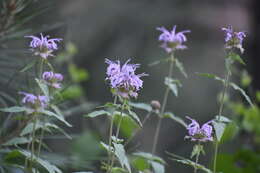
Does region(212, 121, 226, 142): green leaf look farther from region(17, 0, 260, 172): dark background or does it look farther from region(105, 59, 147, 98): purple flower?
region(17, 0, 260, 172): dark background

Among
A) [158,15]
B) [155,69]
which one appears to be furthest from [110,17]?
[155,69]

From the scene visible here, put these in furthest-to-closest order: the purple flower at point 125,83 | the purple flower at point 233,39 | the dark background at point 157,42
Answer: the dark background at point 157,42
the purple flower at point 233,39
the purple flower at point 125,83

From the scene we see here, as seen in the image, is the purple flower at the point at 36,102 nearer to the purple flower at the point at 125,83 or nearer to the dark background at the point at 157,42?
the purple flower at the point at 125,83

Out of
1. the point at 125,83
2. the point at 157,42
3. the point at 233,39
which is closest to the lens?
the point at 125,83

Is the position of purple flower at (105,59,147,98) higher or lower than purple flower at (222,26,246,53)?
lower

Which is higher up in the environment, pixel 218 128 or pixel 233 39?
pixel 233 39

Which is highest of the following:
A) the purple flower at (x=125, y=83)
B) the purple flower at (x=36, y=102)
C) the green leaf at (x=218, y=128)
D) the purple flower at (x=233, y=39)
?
the purple flower at (x=233, y=39)

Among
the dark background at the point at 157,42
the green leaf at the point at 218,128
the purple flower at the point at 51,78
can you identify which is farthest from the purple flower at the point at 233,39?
the dark background at the point at 157,42

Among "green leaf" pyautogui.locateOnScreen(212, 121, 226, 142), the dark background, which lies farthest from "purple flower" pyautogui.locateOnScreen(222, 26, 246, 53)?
the dark background

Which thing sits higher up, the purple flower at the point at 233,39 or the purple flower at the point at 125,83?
the purple flower at the point at 233,39

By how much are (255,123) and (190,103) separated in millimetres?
734

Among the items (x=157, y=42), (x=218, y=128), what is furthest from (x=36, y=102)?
(x=157, y=42)

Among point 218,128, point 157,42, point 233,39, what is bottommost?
point 218,128

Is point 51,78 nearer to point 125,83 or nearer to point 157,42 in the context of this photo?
point 125,83
